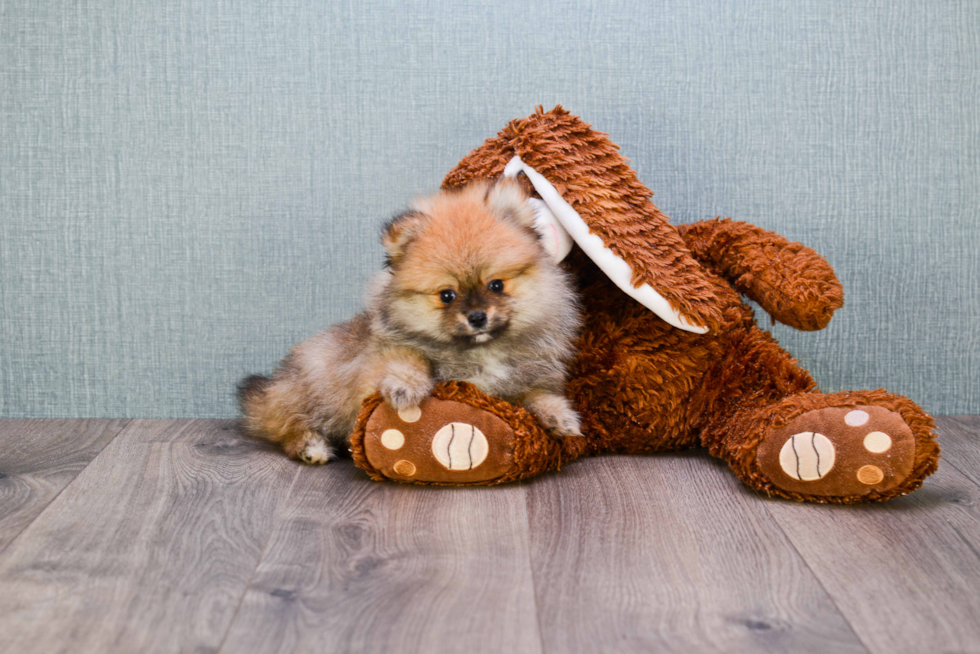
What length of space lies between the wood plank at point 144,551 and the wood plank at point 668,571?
442 mm

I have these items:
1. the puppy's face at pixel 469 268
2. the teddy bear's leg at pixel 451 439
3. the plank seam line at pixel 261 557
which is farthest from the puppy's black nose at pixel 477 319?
the plank seam line at pixel 261 557

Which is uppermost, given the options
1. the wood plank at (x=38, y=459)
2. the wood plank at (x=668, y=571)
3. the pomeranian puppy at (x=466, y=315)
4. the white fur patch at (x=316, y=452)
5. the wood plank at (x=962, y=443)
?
the pomeranian puppy at (x=466, y=315)

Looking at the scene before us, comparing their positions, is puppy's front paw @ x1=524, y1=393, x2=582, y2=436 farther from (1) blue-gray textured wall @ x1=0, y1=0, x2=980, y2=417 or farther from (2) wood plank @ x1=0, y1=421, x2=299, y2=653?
(1) blue-gray textured wall @ x1=0, y1=0, x2=980, y2=417

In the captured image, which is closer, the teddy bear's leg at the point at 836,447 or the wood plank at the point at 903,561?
the wood plank at the point at 903,561

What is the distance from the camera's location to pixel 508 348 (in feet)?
4.95

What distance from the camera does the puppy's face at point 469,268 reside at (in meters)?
1.43

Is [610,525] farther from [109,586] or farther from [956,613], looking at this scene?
[109,586]

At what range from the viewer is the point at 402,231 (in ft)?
4.88

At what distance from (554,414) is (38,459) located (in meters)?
1.08

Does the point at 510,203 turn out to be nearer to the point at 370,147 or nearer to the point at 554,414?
the point at 554,414

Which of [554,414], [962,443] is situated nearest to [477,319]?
[554,414]

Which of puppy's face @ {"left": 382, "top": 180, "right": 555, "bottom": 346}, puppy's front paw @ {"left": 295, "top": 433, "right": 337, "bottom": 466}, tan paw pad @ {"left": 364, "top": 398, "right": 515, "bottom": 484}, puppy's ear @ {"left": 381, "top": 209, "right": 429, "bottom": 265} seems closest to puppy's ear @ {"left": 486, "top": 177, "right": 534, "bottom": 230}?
puppy's face @ {"left": 382, "top": 180, "right": 555, "bottom": 346}

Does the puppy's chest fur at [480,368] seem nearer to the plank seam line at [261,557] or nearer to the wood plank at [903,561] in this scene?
the plank seam line at [261,557]

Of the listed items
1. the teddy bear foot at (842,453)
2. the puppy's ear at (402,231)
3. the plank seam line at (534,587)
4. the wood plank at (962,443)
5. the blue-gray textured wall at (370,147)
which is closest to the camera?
the plank seam line at (534,587)
